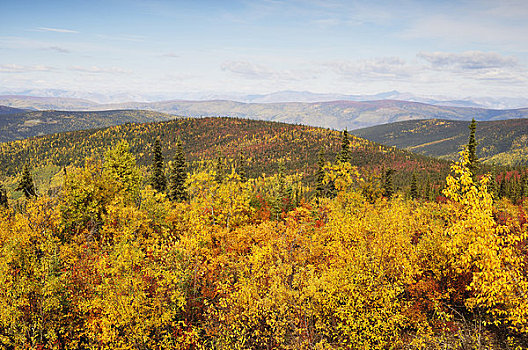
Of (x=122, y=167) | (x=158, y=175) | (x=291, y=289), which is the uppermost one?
(x=122, y=167)

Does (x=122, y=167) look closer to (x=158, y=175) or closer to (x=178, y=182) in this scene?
(x=158, y=175)

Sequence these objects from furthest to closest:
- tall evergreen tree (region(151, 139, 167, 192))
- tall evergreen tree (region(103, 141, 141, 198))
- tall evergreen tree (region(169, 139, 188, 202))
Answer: tall evergreen tree (region(169, 139, 188, 202)) → tall evergreen tree (region(151, 139, 167, 192)) → tall evergreen tree (region(103, 141, 141, 198))

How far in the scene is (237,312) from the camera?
64.6 ft

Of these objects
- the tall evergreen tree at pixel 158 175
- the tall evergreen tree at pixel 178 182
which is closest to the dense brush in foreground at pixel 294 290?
the tall evergreen tree at pixel 158 175

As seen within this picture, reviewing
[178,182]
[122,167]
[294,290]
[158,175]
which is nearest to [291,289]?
[294,290]

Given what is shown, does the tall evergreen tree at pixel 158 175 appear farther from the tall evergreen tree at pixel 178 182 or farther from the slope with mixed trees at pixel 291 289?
the slope with mixed trees at pixel 291 289

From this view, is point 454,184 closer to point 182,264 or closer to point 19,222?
point 182,264

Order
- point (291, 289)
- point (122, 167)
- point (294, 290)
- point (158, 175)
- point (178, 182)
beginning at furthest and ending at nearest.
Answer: point (178, 182) → point (158, 175) → point (122, 167) → point (291, 289) → point (294, 290)

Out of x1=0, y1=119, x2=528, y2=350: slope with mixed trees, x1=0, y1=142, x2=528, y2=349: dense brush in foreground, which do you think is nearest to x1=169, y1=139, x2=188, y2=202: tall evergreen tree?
x1=0, y1=119, x2=528, y2=350: slope with mixed trees

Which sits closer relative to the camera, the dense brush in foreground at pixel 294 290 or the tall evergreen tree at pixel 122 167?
the dense brush in foreground at pixel 294 290

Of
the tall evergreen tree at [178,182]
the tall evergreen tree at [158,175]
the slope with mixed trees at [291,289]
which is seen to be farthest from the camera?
the tall evergreen tree at [178,182]

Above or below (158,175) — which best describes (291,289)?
below

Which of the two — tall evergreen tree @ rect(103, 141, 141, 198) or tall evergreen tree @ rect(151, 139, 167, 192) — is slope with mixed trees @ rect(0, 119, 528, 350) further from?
tall evergreen tree @ rect(151, 139, 167, 192)

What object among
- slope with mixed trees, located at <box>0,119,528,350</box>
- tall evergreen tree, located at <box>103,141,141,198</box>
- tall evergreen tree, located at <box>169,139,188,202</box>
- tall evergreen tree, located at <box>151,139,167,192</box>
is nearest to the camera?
slope with mixed trees, located at <box>0,119,528,350</box>
